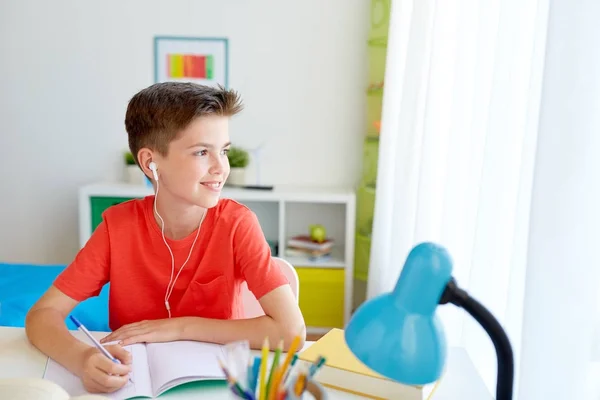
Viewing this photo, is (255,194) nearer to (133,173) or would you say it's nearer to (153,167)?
(133,173)

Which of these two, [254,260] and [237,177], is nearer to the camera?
[254,260]

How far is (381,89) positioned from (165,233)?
1949mm

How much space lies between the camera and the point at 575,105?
0.84 meters

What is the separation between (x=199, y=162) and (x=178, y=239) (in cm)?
19

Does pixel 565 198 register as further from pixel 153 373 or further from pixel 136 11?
pixel 136 11

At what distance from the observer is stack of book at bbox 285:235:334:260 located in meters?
2.94

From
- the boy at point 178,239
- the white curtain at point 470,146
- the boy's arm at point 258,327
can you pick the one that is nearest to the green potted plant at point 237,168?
the white curtain at point 470,146

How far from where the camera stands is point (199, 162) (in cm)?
118

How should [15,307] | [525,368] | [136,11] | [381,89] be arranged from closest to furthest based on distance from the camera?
[525,368] → [15,307] → [381,89] → [136,11]

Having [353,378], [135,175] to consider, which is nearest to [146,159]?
[353,378]

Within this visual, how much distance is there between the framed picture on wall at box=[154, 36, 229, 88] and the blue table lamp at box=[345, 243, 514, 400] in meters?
2.79

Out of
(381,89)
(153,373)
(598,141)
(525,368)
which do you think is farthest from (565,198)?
(381,89)

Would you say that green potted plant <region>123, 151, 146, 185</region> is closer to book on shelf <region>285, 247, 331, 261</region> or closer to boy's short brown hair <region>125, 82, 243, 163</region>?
book on shelf <region>285, 247, 331, 261</region>

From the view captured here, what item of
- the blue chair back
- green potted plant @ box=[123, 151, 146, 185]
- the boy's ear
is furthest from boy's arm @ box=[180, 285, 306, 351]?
green potted plant @ box=[123, 151, 146, 185]
